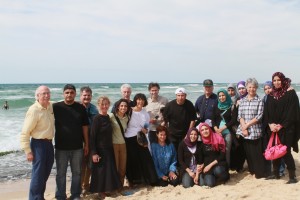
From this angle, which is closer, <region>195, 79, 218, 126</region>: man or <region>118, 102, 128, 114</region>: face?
<region>118, 102, 128, 114</region>: face

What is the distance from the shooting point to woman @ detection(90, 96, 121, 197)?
5301mm

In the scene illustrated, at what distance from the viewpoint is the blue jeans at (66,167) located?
514 centimetres

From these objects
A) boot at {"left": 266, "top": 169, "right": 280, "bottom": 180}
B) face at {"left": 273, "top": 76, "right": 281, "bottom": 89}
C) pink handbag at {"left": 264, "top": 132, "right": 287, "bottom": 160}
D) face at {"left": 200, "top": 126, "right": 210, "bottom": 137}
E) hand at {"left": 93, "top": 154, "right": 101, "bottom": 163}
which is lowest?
boot at {"left": 266, "top": 169, "right": 280, "bottom": 180}

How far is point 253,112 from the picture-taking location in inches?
223

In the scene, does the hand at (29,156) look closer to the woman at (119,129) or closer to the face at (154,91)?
the woman at (119,129)

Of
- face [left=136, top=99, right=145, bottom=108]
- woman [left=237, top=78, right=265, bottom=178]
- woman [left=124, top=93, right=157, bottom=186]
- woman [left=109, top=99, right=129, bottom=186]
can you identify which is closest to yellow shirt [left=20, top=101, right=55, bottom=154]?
woman [left=109, top=99, right=129, bottom=186]

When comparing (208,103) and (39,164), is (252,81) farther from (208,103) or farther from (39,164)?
(39,164)

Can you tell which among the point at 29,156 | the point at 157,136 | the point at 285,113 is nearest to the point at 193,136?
the point at 157,136

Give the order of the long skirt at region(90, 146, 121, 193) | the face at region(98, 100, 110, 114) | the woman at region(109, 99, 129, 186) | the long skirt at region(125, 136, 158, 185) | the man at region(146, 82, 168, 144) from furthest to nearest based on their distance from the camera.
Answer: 1. the man at region(146, 82, 168, 144)
2. the long skirt at region(125, 136, 158, 185)
3. the woman at region(109, 99, 129, 186)
4. the long skirt at region(90, 146, 121, 193)
5. the face at region(98, 100, 110, 114)

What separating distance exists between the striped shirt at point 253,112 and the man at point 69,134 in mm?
2532

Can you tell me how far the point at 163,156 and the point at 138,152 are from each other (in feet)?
1.48

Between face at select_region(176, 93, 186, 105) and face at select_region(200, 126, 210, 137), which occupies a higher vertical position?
face at select_region(176, 93, 186, 105)

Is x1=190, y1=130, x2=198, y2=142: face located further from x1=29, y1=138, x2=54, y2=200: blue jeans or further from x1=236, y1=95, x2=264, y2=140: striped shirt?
x1=29, y1=138, x2=54, y2=200: blue jeans

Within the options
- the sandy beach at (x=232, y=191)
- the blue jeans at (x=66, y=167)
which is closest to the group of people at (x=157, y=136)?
the blue jeans at (x=66, y=167)
